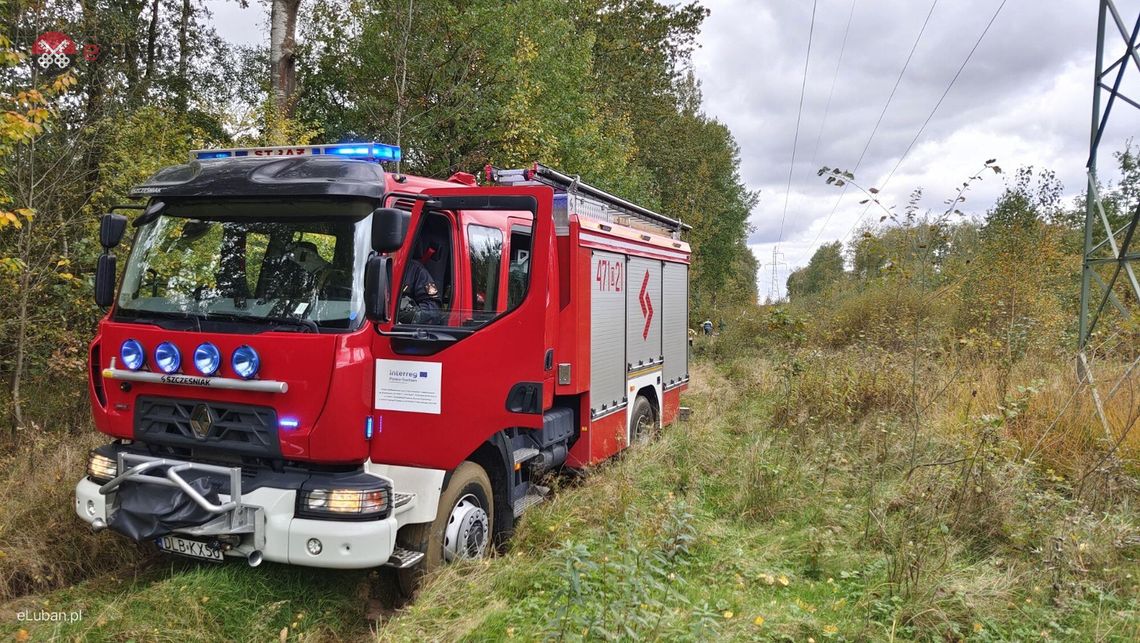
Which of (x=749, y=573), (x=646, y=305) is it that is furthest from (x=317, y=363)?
(x=646, y=305)

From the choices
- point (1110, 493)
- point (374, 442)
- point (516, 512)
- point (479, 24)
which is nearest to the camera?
point (374, 442)

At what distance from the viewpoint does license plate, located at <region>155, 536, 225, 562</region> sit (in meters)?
3.67

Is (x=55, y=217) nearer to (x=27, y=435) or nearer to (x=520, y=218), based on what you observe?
(x=27, y=435)

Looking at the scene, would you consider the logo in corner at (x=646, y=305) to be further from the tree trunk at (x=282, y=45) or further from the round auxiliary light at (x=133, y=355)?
the tree trunk at (x=282, y=45)

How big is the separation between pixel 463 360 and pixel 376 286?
2.44 feet

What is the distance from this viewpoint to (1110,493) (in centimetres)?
552

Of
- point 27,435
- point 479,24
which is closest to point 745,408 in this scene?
point 479,24

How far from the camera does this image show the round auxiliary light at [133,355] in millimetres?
3900

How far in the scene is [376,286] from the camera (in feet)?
12.1

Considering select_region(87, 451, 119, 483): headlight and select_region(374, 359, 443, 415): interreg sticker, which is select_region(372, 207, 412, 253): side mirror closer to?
select_region(374, 359, 443, 415): interreg sticker

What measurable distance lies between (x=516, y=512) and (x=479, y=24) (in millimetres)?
9728

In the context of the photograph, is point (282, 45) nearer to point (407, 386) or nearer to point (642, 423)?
point (642, 423)

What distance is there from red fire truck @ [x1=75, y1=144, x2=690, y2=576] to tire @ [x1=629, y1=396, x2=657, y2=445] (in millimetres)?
2442

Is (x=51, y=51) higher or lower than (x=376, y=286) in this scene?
higher
